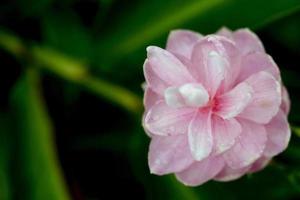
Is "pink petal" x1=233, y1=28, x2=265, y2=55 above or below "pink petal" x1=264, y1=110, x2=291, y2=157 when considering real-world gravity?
above

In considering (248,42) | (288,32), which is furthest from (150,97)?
(288,32)

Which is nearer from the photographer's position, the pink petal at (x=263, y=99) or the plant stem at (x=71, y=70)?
the pink petal at (x=263, y=99)

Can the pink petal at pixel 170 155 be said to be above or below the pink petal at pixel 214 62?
below

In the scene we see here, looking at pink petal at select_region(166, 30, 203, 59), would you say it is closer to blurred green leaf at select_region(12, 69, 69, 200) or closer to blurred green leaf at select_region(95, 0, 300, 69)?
blurred green leaf at select_region(95, 0, 300, 69)

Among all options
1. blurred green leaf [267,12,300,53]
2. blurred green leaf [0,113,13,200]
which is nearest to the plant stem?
blurred green leaf [0,113,13,200]

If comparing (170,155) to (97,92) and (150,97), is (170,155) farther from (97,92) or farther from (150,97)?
(97,92)

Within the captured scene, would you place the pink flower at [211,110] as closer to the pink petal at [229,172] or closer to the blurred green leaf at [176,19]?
the pink petal at [229,172]

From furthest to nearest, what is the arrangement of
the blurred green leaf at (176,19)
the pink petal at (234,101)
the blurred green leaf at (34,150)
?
the blurred green leaf at (34,150)
the blurred green leaf at (176,19)
the pink petal at (234,101)

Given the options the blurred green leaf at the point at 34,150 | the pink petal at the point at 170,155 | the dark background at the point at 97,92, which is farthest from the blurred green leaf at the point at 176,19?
the pink petal at the point at 170,155
